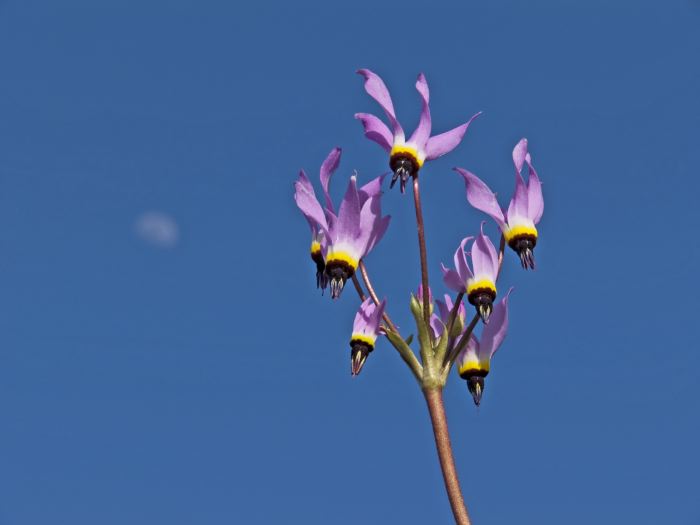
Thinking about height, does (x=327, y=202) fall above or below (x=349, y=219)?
above

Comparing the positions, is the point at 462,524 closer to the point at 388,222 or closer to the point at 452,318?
the point at 452,318

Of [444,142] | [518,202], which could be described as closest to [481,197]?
[518,202]

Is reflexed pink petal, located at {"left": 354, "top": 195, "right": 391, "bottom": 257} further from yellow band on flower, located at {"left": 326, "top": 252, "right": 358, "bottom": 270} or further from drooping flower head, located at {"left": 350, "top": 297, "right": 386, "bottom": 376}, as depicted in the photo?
drooping flower head, located at {"left": 350, "top": 297, "right": 386, "bottom": 376}

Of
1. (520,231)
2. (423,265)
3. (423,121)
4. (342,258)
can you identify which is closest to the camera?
(423,265)

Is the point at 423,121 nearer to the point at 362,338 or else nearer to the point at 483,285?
the point at 483,285

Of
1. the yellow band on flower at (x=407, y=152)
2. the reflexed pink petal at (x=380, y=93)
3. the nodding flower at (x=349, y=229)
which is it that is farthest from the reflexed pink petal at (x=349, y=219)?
the reflexed pink petal at (x=380, y=93)

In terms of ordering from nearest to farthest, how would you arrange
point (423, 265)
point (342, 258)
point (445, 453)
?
1. point (445, 453)
2. point (423, 265)
3. point (342, 258)

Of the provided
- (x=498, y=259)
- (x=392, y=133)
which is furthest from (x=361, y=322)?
(x=392, y=133)

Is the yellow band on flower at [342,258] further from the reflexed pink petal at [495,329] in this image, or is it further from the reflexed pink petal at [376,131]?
the reflexed pink petal at [495,329]
